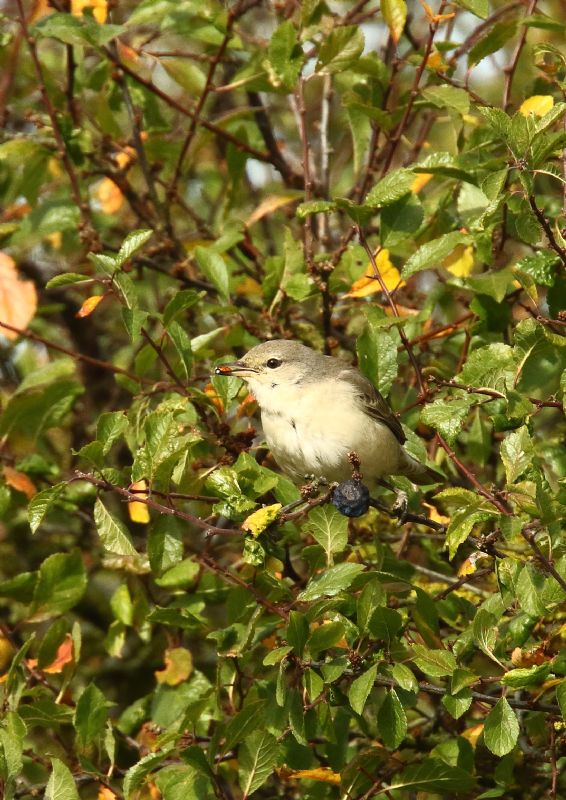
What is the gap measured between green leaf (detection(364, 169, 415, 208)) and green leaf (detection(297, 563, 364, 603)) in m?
1.32

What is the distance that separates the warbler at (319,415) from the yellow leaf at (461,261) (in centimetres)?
54

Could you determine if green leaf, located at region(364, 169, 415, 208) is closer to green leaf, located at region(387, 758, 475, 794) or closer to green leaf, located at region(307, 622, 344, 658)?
green leaf, located at region(307, 622, 344, 658)

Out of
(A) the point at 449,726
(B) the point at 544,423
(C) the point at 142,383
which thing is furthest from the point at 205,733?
(B) the point at 544,423

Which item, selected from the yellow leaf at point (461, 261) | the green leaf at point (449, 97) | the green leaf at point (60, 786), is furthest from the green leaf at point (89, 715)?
the green leaf at point (449, 97)

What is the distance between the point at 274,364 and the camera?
416cm

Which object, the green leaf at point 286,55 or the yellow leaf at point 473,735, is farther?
the green leaf at point 286,55

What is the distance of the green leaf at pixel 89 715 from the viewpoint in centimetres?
341

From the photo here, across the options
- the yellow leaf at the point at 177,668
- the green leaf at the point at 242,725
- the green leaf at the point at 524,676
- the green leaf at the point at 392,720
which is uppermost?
the green leaf at the point at 524,676

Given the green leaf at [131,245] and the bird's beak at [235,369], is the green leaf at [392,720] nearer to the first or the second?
the bird's beak at [235,369]

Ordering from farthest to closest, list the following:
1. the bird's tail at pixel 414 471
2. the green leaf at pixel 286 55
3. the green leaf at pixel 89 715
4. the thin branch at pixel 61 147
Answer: the bird's tail at pixel 414 471 → the thin branch at pixel 61 147 → the green leaf at pixel 286 55 → the green leaf at pixel 89 715

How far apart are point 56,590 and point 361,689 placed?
1514mm

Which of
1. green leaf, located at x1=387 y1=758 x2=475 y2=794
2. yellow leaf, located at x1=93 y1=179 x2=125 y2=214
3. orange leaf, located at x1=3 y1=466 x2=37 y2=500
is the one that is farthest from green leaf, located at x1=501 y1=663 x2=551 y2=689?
yellow leaf, located at x1=93 y1=179 x2=125 y2=214

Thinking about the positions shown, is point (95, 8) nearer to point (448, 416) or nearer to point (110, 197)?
point (110, 197)

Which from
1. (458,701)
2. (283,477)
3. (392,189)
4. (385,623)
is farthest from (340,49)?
(458,701)
